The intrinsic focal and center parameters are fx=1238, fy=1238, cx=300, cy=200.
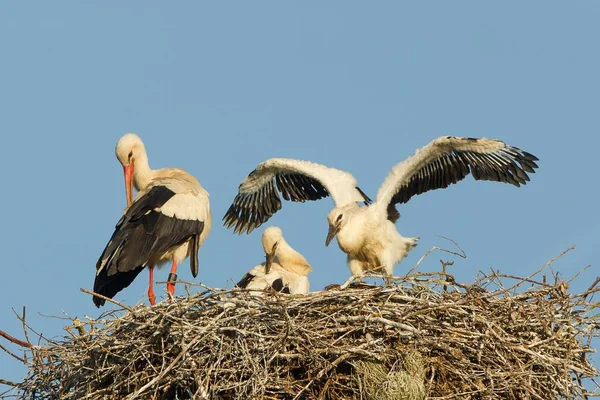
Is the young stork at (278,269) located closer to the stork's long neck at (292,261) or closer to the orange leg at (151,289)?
the stork's long neck at (292,261)

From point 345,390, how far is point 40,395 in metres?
2.21

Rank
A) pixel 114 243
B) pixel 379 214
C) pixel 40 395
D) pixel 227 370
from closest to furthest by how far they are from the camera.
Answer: pixel 227 370
pixel 40 395
pixel 114 243
pixel 379 214

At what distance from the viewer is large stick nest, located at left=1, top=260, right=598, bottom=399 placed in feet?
26.6

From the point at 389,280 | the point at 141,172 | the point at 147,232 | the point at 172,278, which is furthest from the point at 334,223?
the point at 389,280

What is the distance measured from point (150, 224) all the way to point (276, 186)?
230 cm

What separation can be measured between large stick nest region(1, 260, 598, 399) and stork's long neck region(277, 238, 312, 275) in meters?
2.86

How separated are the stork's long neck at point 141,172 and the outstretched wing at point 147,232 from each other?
44 centimetres

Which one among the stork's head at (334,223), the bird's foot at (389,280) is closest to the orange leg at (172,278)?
the stork's head at (334,223)

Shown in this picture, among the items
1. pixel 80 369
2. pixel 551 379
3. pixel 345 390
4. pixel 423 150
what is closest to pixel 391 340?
pixel 345 390

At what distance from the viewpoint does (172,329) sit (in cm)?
819

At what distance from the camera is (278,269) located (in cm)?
1127

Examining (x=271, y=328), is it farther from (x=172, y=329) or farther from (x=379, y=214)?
(x=379, y=214)

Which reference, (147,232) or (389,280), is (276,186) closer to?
(147,232)

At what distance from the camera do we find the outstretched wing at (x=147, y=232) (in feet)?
33.6
